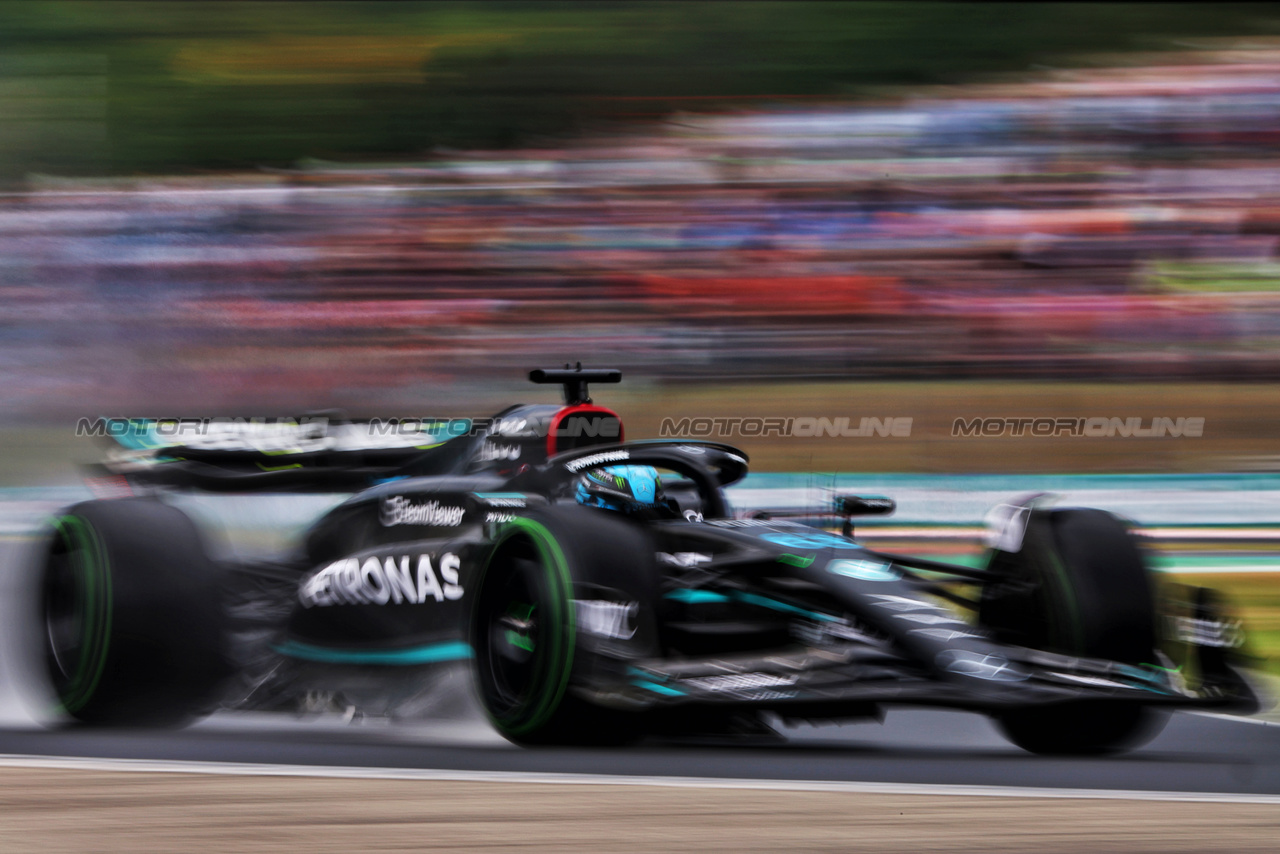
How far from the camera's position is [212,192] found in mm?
10773

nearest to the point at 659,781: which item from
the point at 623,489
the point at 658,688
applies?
the point at 658,688

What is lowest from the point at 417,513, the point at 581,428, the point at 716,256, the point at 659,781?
the point at 659,781

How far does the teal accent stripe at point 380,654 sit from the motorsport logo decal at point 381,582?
0.14 meters

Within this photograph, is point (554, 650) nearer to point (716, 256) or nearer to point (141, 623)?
point (141, 623)

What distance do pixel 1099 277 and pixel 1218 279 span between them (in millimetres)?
738

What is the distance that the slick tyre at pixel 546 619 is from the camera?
12.3 feet

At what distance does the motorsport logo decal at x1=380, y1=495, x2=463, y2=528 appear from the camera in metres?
4.76

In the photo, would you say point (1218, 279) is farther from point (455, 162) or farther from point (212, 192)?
point (212, 192)

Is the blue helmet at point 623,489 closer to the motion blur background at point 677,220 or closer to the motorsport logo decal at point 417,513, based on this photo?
the motorsport logo decal at point 417,513

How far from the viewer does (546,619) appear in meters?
3.79

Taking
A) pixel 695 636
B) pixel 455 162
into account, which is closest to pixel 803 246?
pixel 455 162

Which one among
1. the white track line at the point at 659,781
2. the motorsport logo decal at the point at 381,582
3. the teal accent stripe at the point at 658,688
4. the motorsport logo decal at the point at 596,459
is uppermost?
the motorsport logo decal at the point at 596,459

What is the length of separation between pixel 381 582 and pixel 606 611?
3.54 feet

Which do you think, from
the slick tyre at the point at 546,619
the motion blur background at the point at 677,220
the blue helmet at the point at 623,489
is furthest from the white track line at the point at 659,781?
the motion blur background at the point at 677,220
